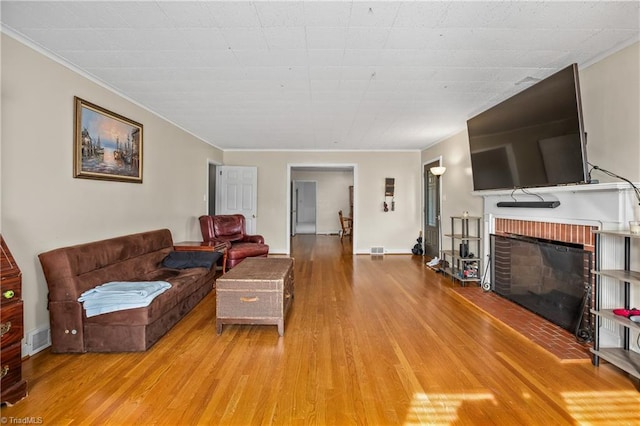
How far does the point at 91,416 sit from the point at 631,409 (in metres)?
3.01

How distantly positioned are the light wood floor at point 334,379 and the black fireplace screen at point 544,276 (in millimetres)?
547

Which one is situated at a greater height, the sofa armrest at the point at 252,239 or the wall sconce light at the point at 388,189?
the wall sconce light at the point at 388,189

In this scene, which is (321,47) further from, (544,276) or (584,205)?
(544,276)

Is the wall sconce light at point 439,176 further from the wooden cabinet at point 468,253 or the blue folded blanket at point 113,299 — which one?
the blue folded blanket at point 113,299

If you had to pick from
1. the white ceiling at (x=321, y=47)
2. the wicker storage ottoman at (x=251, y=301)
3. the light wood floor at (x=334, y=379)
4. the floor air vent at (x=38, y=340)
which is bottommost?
the light wood floor at (x=334, y=379)

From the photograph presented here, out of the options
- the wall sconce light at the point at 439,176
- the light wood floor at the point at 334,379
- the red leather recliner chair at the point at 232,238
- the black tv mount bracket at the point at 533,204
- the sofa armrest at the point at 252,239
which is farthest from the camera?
the sofa armrest at the point at 252,239

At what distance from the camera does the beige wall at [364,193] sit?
22.1 ft

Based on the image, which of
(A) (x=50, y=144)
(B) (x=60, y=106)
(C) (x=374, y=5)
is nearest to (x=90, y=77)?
(B) (x=60, y=106)

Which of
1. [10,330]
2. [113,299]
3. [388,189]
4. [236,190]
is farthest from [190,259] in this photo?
[388,189]

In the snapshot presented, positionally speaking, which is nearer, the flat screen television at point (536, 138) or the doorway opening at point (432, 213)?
the flat screen television at point (536, 138)

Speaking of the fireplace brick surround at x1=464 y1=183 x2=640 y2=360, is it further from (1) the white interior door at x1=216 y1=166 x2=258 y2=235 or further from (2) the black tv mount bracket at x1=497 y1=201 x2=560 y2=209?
(1) the white interior door at x1=216 y1=166 x2=258 y2=235

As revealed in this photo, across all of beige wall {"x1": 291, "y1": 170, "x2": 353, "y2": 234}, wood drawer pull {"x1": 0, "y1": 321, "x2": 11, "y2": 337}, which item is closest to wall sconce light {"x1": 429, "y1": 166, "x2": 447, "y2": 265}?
beige wall {"x1": 291, "y1": 170, "x2": 353, "y2": 234}

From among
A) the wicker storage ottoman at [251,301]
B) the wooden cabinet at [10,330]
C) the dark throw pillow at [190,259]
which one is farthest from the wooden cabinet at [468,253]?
the wooden cabinet at [10,330]

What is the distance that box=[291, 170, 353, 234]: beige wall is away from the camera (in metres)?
10.8
